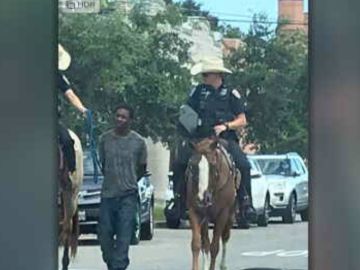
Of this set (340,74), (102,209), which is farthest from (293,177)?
(102,209)

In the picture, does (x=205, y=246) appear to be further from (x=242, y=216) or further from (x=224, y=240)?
(x=242, y=216)

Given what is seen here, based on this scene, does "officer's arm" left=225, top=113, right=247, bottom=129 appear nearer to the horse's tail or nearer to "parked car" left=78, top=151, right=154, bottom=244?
"parked car" left=78, top=151, right=154, bottom=244

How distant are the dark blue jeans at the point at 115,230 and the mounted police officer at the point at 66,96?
0.25 metres

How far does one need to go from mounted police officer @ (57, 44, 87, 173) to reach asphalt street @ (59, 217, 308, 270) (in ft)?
1.36

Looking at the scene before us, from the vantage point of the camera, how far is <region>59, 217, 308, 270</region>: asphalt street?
493 cm

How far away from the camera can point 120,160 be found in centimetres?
500

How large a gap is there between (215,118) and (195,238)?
56 cm

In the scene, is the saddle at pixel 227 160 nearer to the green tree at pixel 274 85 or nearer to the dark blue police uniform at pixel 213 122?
the dark blue police uniform at pixel 213 122

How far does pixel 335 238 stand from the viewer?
496cm

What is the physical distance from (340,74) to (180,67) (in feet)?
2.41

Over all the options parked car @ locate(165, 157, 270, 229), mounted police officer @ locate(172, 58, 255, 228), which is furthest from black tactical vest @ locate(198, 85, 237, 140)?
parked car @ locate(165, 157, 270, 229)

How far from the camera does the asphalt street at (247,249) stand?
194 inches

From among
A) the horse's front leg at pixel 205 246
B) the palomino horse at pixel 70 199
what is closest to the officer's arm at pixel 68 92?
the palomino horse at pixel 70 199

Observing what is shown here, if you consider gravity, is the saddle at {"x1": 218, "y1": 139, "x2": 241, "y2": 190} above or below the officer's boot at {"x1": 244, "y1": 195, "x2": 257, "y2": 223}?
above
